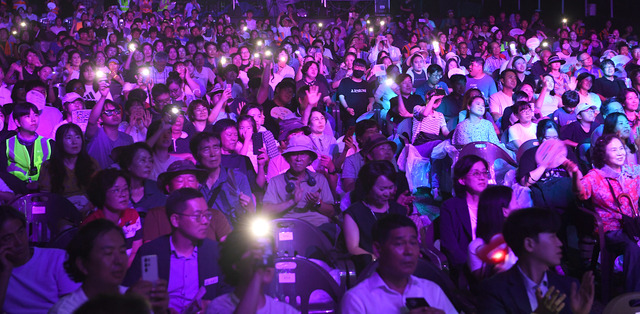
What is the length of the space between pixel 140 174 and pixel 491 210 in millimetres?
2636

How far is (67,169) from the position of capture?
555cm

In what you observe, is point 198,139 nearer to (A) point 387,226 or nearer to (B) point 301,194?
(B) point 301,194

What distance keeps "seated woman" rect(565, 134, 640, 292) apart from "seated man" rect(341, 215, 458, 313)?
81.1 inches

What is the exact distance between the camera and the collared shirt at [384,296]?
299 centimetres

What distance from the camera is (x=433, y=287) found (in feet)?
10.2

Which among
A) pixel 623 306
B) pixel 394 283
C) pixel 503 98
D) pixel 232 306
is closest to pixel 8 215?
pixel 232 306

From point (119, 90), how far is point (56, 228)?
17.3 feet

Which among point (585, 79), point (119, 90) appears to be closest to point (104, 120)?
point (119, 90)

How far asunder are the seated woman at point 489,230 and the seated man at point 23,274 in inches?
86.0

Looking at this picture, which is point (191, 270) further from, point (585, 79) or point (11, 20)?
point (11, 20)

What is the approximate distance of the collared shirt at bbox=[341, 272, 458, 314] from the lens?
2.99 metres

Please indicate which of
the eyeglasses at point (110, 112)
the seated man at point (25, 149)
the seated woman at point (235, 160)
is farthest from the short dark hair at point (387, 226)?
the eyeglasses at point (110, 112)

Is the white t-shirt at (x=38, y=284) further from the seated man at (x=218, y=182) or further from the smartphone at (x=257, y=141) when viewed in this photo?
the smartphone at (x=257, y=141)

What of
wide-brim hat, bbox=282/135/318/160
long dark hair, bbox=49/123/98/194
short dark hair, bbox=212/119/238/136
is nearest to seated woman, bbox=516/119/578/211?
wide-brim hat, bbox=282/135/318/160
